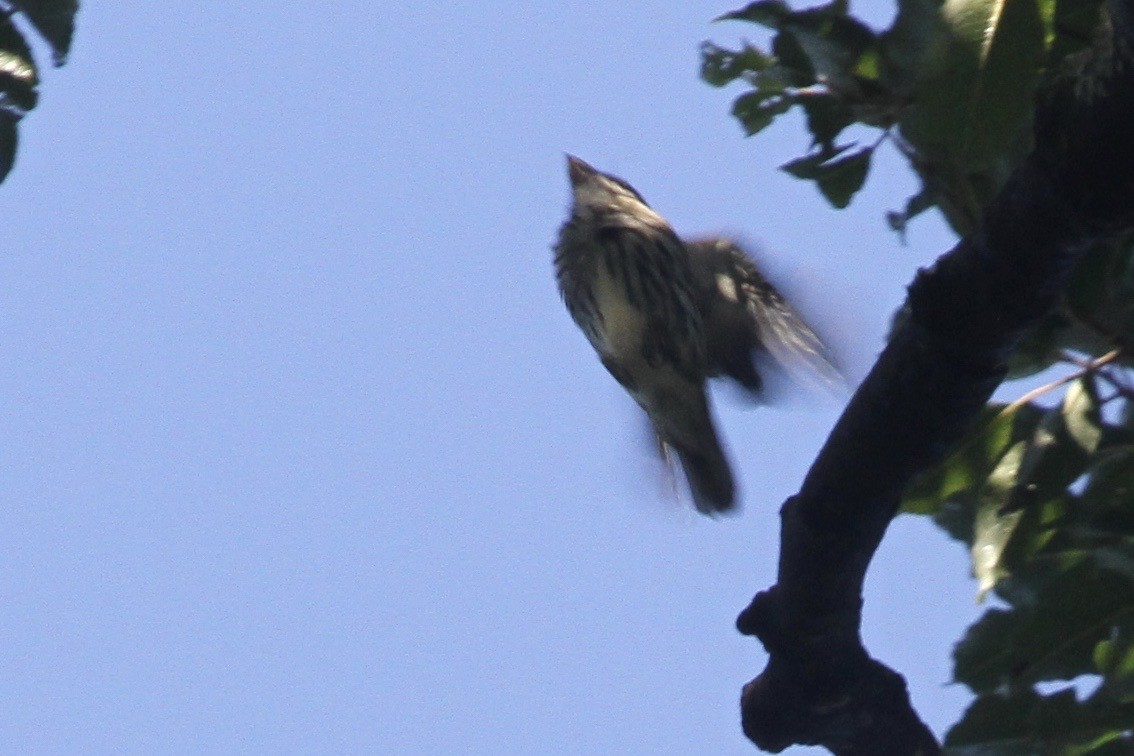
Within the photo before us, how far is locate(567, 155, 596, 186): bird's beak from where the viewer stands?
579 cm

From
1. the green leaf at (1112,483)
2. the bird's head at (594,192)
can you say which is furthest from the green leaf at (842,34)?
the bird's head at (594,192)

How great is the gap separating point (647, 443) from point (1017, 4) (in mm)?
2606

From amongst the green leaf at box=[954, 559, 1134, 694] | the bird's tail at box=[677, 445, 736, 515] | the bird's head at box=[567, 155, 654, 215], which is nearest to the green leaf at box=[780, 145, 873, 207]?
the green leaf at box=[954, 559, 1134, 694]

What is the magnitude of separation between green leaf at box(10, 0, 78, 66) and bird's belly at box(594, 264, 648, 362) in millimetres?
2548

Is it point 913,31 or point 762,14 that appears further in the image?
point 762,14

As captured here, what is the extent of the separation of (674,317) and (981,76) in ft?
8.28

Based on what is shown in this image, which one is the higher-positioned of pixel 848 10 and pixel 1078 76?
pixel 848 10

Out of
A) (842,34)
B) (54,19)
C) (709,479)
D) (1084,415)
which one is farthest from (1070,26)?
(709,479)

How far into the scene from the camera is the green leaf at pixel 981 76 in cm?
255

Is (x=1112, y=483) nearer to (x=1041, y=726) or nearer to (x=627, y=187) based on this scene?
(x=1041, y=726)

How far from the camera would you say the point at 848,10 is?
3.14m

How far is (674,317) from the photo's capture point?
506 centimetres

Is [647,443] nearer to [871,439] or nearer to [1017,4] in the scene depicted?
[871,439]

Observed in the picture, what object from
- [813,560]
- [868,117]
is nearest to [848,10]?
[868,117]
